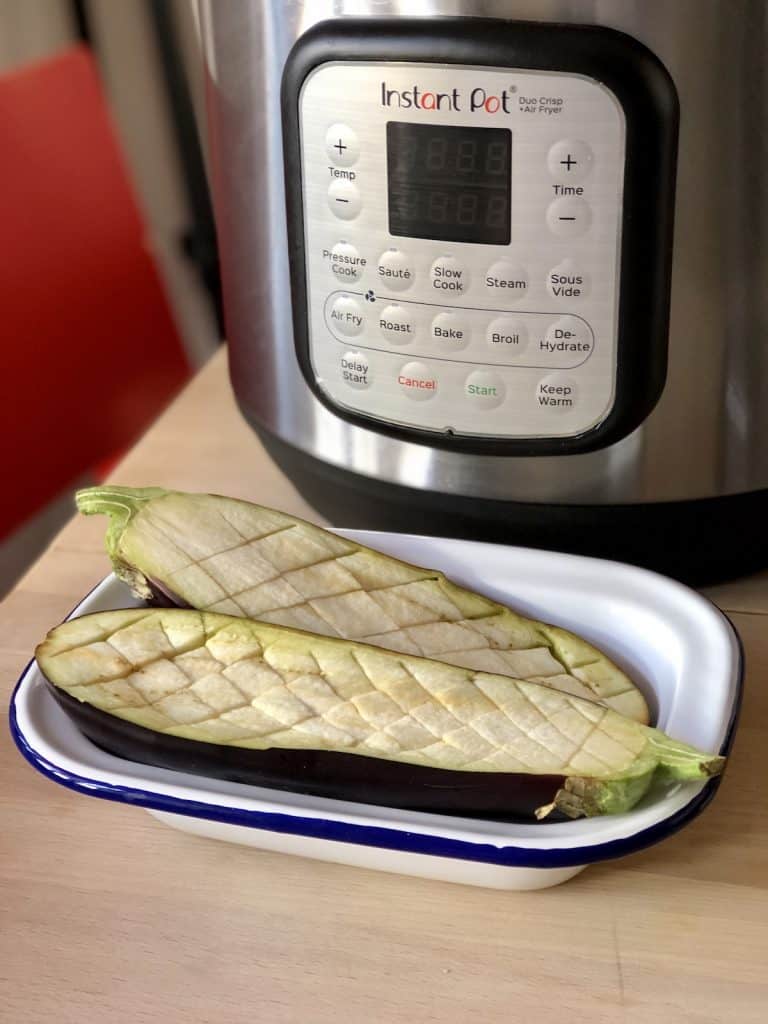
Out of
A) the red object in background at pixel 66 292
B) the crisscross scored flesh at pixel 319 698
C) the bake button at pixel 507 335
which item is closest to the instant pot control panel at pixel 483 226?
the bake button at pixel 507 335

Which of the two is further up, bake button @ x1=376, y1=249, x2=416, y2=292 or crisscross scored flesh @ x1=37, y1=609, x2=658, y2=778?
bake button @ x1=376, y1=249, x2=416, y2=292

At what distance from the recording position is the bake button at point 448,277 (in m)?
0.45

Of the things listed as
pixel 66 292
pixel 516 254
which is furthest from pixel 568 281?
pixel 66 292

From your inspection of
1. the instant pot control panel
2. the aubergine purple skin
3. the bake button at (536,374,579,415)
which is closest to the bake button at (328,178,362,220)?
the instant pot control panel

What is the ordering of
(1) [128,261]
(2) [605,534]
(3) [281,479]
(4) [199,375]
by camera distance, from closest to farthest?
1. (2) [605,534]
2. (3) [281,479]
3. (4) [199,375]
4. (1) [128,261]

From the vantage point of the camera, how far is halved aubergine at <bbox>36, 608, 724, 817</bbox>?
0.35 metres

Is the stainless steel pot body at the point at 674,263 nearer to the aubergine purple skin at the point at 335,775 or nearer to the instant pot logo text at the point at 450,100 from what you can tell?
the instant pot logo text at the point at 450,100

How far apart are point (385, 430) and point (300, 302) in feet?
0.22

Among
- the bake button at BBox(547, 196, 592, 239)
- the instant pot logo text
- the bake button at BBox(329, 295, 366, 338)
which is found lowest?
the bake button at BBox(329, 295, 366, 338)

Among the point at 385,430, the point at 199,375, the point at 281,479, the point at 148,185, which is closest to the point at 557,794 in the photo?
the point at 385,430

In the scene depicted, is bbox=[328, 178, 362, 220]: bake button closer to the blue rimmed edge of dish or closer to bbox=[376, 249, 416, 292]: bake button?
bbox=[376, 249, 416, 292]: bake button

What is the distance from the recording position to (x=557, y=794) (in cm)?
35

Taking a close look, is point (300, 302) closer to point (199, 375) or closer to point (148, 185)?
point (199, 375)

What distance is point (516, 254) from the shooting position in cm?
44
